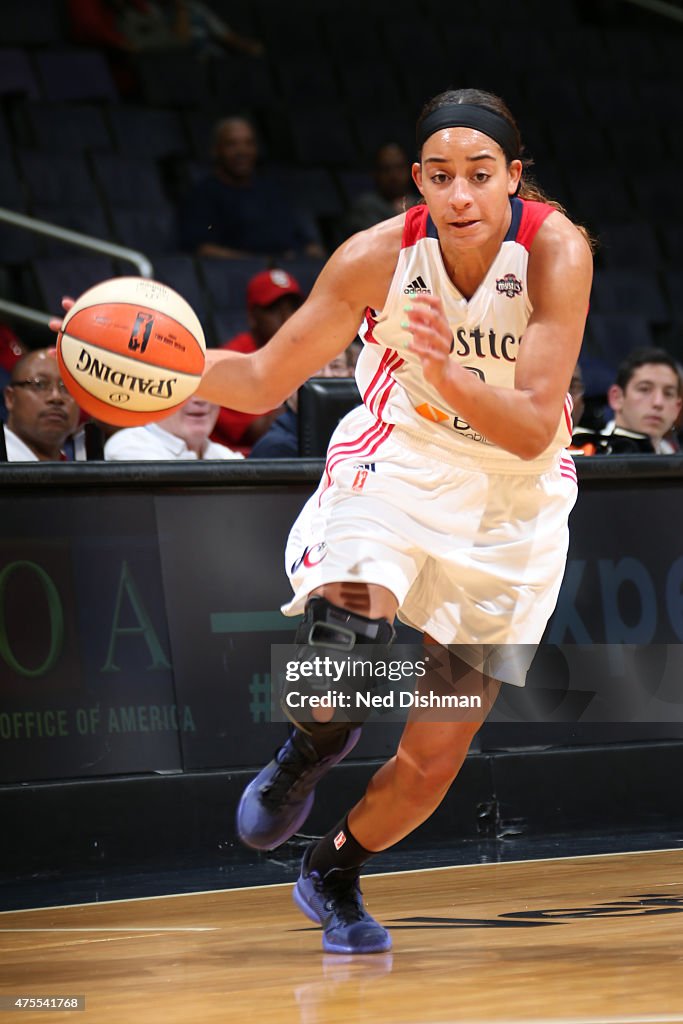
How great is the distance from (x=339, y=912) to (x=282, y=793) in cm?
43

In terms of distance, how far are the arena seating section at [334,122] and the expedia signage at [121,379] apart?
200 inches

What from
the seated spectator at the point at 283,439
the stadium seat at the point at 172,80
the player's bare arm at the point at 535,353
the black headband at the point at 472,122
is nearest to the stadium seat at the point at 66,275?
the stadium seat at the point at 172,80

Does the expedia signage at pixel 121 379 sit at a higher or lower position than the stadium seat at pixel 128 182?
lower

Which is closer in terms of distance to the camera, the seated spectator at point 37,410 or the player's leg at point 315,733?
the player's leg at point 315,733

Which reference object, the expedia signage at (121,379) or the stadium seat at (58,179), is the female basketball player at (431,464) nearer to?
the expedia signage at (121,379)

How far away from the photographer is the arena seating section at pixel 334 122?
9.90m

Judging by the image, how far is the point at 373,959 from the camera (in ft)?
12.7

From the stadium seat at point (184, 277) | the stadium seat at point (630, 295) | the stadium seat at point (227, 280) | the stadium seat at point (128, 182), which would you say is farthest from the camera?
the stadium seat at point (630, 295)

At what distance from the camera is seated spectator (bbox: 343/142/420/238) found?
10422 millimetres

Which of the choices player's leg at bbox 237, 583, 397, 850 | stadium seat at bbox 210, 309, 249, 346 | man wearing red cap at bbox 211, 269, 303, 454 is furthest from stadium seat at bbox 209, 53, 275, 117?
player's leg at bbox 237, 583, 397, 850

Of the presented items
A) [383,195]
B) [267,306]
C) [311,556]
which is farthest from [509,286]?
[383,195]

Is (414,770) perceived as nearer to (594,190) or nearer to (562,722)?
(562,722)

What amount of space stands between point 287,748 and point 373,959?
58 cm

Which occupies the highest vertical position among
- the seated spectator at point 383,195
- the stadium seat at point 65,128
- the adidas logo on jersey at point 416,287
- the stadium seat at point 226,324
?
the stadium seat at point 65,128
